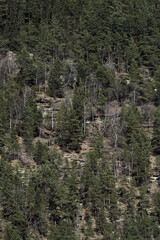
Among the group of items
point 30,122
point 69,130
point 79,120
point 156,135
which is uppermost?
point 30,122

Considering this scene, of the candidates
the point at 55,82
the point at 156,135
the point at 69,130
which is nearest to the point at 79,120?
the point at 69,130

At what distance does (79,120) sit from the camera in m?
85.9

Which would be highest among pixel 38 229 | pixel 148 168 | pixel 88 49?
pixel 88 49

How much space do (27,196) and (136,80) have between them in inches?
1389

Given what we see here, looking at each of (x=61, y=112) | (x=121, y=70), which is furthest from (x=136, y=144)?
(x=121, y=70)

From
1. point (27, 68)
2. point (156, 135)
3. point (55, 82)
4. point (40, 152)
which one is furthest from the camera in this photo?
point (27, 68)

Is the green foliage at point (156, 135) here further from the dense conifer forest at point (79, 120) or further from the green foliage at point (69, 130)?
the green foliage at point (69, 130)

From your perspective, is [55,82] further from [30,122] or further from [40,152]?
[40,152]

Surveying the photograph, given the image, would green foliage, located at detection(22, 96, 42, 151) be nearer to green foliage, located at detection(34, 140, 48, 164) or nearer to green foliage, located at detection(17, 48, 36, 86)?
green foliage, located at detection(34, 140, 48, 164)

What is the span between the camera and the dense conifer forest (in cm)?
7075

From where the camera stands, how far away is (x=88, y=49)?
343 ft

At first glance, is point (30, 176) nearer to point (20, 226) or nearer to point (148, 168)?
point (20, 226)

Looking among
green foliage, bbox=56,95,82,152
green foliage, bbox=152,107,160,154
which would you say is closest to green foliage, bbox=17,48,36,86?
green foliage, bbox=56,95,82,152

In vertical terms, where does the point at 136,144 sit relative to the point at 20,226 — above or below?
above
